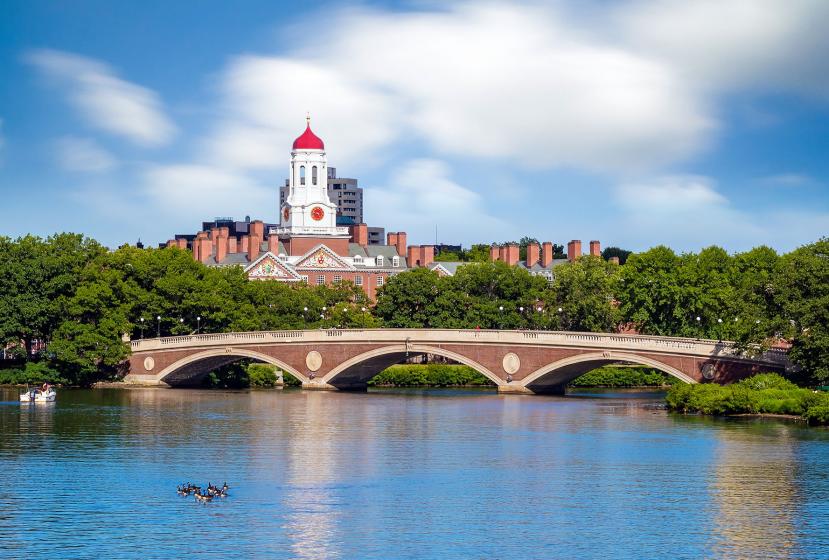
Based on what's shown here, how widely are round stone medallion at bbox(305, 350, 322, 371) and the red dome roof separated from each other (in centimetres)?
6208

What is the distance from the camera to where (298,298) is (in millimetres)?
130875

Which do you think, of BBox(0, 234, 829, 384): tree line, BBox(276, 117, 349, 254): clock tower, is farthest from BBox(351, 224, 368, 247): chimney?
BBox(0, 234, 829, 384): tree line

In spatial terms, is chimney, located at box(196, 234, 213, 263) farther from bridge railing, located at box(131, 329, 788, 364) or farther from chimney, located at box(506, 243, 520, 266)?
bridge railing, located at box(131, 329, 788, 364)

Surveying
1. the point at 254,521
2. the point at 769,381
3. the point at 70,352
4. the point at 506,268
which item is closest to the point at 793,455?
the point at 769,381

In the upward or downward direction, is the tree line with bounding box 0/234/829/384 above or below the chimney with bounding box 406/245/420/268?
below

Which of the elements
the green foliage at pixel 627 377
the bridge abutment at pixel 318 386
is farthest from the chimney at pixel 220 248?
the bridge abutment at pixel 318 386

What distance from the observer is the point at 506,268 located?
14138 centimetres

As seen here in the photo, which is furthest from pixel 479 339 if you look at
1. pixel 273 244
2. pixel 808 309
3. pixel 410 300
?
pixel 273 244

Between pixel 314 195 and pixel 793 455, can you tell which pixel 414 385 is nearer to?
pixel 314 195

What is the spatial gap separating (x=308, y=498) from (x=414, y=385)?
71.8 meters

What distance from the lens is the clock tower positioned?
166375 millimetres

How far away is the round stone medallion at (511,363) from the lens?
101 metres

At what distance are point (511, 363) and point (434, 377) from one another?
2468 cm

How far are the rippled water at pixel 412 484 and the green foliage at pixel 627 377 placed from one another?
1428 inches
